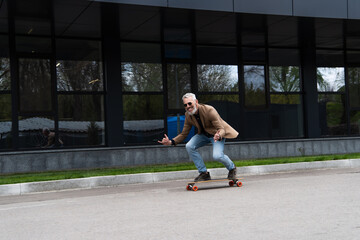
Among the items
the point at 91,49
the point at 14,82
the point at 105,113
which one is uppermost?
the point at 91,49

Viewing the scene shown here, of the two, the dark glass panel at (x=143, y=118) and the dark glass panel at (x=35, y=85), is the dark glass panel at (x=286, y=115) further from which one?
the dark glass panel at (x=35, y=85)

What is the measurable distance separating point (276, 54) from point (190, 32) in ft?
13.3

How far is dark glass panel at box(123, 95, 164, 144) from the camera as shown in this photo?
15031mm

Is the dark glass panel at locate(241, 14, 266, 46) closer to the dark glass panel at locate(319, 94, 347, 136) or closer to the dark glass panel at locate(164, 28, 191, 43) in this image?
the dark glass panel at locate(164, 28, 191, 43)

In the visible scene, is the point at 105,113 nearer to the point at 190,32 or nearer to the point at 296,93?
the point at 190,32

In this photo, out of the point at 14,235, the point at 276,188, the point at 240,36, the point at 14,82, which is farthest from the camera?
the point at 240,36

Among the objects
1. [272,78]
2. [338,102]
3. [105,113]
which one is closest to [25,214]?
[105,113]

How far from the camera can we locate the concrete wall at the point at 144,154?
12.7 meters

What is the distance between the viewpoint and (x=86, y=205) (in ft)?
23.3

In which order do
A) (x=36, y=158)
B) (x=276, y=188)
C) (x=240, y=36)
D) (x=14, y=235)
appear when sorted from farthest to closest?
(x=240, y=36)
(x=36, y=158)
(x=276, y=188)
(x=14, y=235)

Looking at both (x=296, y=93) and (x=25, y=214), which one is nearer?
(x=25, y=214)

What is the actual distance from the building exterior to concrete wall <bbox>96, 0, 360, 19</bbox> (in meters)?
0.03

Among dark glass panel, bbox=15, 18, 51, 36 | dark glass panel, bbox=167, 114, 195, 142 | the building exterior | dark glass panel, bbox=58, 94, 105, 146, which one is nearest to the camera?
dark glass panel, bbox=15, 18, 51, 36

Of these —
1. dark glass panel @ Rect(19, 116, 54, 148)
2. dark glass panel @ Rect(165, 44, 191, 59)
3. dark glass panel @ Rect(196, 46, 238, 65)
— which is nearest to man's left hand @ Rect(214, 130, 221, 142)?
dark glass panel @ Rect(19, 116, 54, 148)
